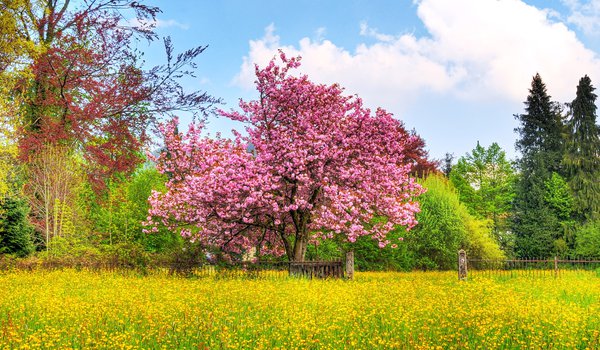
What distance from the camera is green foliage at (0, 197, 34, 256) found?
85.7ft

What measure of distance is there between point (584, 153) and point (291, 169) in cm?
4318

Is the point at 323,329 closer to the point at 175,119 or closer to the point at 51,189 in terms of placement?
the point at 175,119

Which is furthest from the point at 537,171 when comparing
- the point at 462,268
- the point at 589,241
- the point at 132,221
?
the point at 132,221

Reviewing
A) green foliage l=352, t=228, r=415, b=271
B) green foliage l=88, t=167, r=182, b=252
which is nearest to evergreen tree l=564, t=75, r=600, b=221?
green foliage l=352, t=228, r=415, b=271

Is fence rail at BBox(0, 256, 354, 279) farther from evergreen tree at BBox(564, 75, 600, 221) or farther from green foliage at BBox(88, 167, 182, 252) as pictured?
evergreen tree at BBox(564, 75, 600, 221)

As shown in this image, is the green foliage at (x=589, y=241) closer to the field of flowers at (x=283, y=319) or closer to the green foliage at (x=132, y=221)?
the field of flowers at (x=283, y=319)

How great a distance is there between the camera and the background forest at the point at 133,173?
16172mm

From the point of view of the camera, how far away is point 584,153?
174ft

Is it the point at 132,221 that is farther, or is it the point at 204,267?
the point at 132,221

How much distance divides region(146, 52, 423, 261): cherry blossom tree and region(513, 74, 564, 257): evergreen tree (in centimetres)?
3050

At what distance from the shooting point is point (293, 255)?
22500 mm

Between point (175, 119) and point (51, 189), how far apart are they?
14775 mm

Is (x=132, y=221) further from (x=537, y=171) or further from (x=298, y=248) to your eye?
(x=537, y=171)

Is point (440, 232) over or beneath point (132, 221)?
beneath
